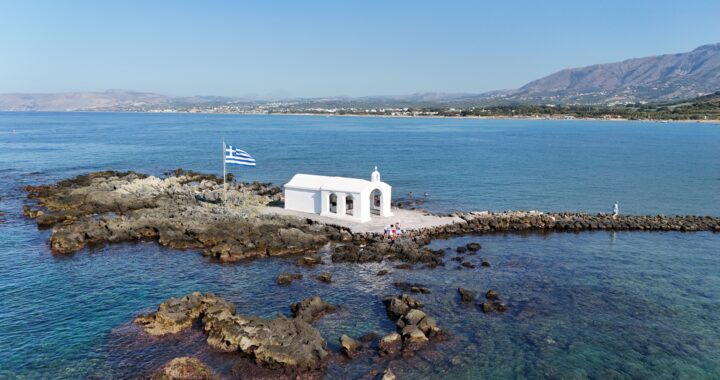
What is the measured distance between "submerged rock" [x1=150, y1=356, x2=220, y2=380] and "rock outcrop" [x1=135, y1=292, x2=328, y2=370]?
150 cm

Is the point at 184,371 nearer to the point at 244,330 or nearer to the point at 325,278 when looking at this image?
the point at 244,330

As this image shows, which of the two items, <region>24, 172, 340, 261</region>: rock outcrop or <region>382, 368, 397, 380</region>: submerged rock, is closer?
<region>382, 368, 397, 380</region>: submerged rock

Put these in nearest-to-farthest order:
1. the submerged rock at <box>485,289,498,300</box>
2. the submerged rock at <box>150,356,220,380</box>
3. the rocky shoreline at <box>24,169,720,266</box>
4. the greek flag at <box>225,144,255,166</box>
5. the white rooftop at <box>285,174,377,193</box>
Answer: the submerged rock at <box>150,356,220,380</box> → the submerged rock at <box>485,289,498,300</box> → the rocky shoreline at <box>24,169,720,266</box> → the white rooftop at <box>285,174,377,193</box> → the greek flag at <box>225,144,255,166</box>

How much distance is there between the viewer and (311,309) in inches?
827

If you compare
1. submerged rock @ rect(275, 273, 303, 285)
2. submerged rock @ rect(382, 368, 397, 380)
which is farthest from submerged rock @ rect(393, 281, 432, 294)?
submerged rock @ rect(382, 368, 397, 380)

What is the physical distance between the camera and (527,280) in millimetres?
25578

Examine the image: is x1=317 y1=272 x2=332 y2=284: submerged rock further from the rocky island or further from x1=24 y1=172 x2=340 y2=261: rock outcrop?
x1=24 y1=172 x2=340 y2=261: rock outcrop

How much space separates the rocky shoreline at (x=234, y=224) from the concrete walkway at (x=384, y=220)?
74cm

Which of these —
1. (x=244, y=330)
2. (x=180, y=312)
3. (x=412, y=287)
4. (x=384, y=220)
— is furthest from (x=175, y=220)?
(x=412, y=287)

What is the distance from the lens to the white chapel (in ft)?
109

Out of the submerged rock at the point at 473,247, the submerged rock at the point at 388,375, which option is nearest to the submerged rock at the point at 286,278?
the submerged rock at the point at 388,375

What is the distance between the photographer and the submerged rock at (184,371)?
53.6 feet

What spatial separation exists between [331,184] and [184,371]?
62.7 feet

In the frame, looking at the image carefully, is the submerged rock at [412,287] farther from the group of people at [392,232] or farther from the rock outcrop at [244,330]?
the rock outcrop at [244,330]
